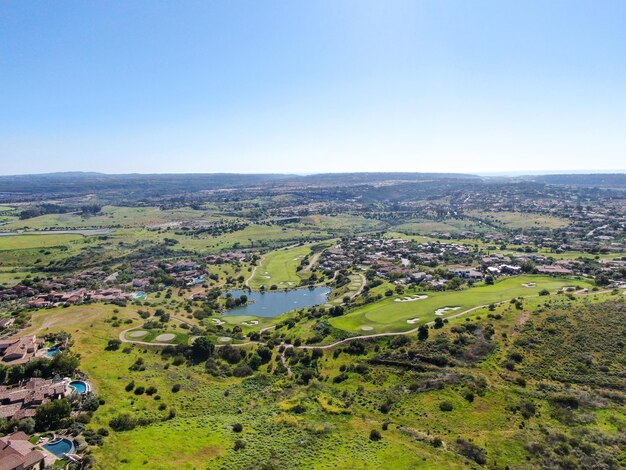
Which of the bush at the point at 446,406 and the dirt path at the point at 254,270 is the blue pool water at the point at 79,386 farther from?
the dirt path at the point at 254,270

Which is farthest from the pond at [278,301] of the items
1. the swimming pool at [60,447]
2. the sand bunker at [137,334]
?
the swimming pool at [60,447]

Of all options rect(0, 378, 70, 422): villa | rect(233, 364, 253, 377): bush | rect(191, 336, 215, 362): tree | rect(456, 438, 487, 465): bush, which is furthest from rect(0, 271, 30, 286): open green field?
rect(456, 438, 487, 465): bush

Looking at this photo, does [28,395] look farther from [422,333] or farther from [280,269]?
[280,269]

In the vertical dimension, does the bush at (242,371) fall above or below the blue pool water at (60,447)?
below

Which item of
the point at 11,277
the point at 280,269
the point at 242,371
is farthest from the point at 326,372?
the point at 11,277

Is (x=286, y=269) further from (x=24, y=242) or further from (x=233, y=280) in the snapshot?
(x=24, y=242)

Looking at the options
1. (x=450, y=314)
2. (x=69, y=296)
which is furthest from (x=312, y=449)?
(x=69, y=296)
